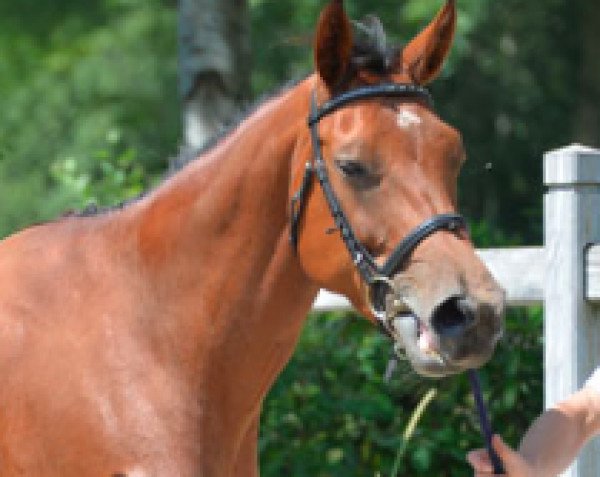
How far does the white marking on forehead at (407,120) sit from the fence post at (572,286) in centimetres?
A: 128

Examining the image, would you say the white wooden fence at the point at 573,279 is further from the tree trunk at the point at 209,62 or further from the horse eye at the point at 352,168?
the tree trunk at the point at 209,62

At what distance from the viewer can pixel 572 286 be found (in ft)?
14.1

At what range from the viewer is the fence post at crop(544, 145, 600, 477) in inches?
168

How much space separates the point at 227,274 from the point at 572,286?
137cm

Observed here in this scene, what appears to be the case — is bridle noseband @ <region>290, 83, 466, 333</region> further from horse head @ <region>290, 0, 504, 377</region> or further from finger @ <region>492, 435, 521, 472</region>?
finger @ <region>492, 435, 521, 472</region>

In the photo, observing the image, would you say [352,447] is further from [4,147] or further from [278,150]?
[278,150]

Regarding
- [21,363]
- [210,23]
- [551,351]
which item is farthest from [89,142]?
[21,363]

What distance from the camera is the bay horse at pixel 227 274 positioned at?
123 inches

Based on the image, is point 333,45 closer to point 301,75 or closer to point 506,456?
point 301,75

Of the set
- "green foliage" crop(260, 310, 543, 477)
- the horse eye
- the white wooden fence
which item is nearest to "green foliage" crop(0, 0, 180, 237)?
"green foliage" crop(260, 310, 543, 477)

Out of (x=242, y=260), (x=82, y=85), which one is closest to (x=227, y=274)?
(x=242, y=260)

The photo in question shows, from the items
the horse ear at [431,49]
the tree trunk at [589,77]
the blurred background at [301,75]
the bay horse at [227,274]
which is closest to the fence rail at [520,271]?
the blurred background at [301,75]

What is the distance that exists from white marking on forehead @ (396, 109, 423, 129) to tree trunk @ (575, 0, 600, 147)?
7309 mm

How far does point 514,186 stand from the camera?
11.0m
